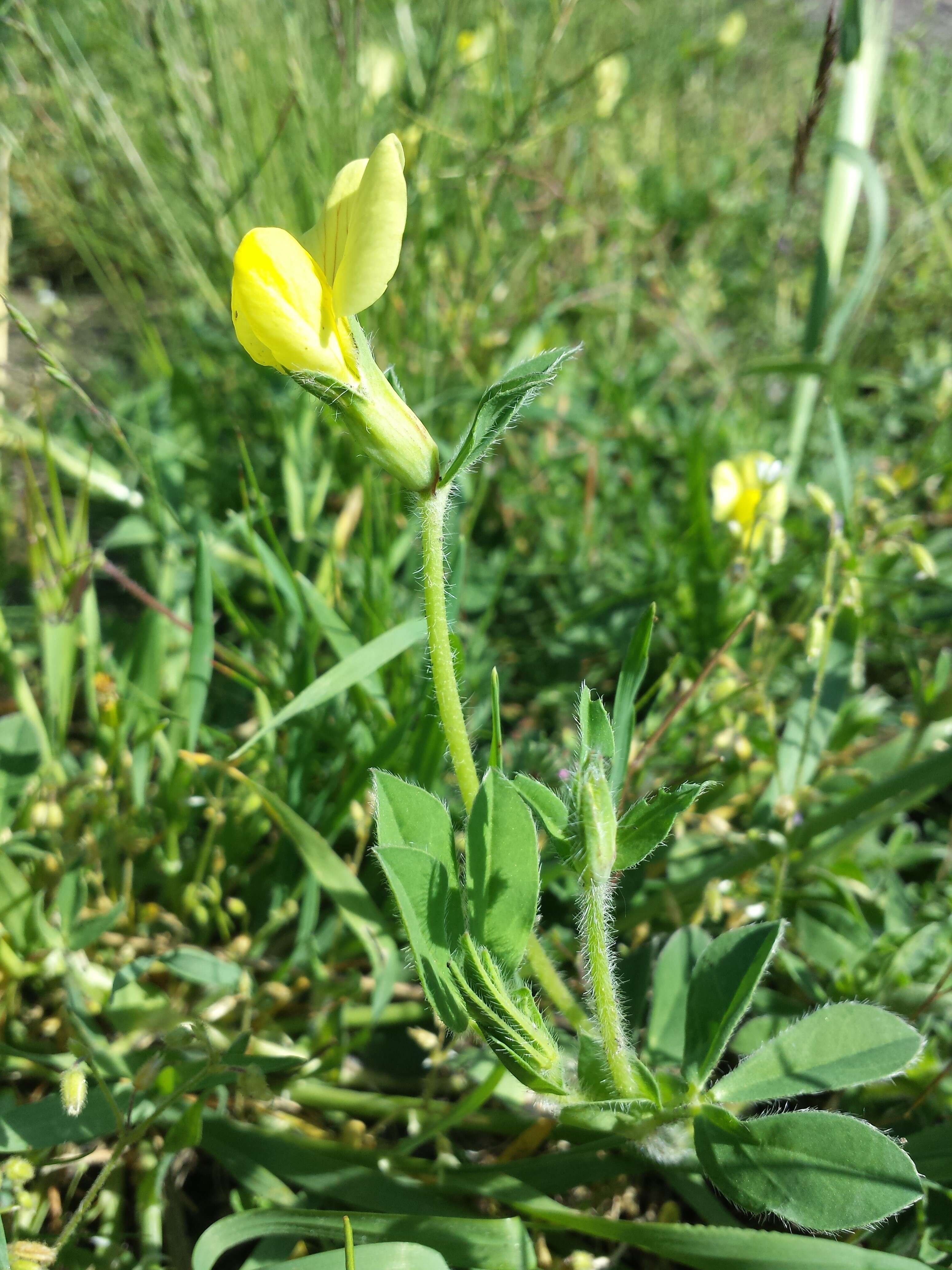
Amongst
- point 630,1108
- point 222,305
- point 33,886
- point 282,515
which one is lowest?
point 630,1108

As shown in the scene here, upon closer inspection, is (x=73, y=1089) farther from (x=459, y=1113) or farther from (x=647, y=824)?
(x=647, y=824)

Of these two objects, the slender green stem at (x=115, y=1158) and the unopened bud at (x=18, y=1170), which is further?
the unopened bud at (x=18, y=1170)

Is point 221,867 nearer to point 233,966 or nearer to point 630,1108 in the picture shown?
point 233,966

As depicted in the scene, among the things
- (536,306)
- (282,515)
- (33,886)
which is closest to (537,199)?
(536,306)

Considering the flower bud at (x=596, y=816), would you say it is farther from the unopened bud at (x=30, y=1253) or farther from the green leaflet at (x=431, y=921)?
the unopened bud at (x=30, y=1253)

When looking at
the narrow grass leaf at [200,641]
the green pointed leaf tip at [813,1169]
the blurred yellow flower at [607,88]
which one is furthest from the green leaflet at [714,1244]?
the blurred yellow flower at [607,88]

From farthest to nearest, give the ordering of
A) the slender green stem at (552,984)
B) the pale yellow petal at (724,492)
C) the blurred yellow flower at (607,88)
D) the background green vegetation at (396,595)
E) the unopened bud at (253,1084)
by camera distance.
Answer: the blurred yellow flower at (607,88), the pale yellow petal at (724,492), the background green vegetation at (396,595), the unopened bud at (253,1084), the slender green stem at (552,984)
